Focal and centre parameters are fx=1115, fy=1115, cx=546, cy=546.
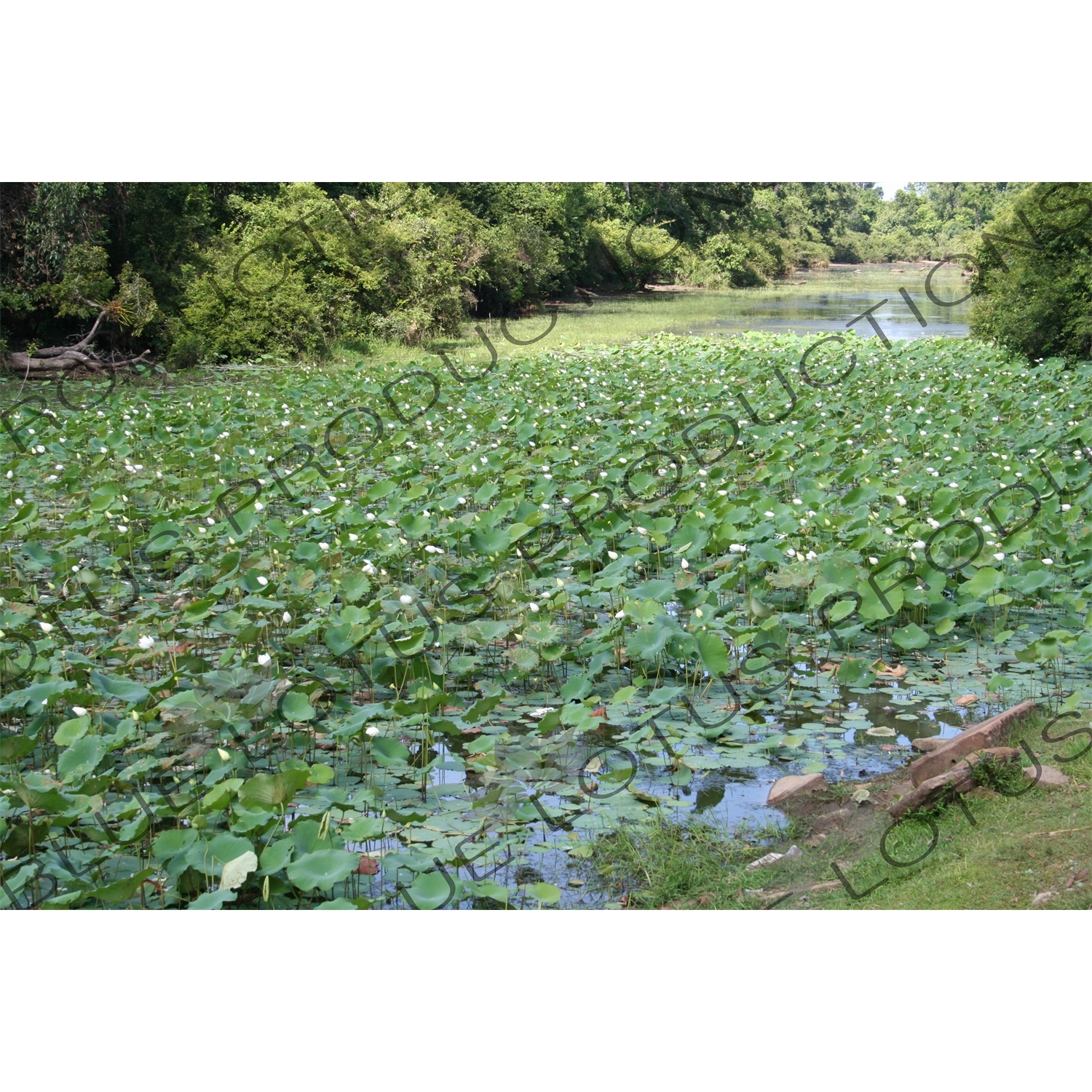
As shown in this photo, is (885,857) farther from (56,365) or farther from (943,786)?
(56,365)

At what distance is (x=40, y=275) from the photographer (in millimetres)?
8680

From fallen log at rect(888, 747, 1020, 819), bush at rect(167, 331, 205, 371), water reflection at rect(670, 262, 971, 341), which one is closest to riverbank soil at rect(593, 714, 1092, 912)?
fallen log at rect(888, 747, 1020, 819)

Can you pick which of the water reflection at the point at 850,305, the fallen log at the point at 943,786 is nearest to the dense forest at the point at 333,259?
the water reflection at the point at 850,305

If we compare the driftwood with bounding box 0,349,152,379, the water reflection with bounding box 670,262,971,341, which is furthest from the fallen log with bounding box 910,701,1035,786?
the water reflection with bounding box 670,262,971,341

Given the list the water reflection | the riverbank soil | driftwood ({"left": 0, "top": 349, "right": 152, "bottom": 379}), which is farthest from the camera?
the water reflection

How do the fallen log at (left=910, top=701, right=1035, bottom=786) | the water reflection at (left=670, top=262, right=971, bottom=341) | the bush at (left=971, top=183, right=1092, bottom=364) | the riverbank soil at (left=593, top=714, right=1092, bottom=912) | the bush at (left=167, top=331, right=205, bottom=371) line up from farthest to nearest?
the water reflection at (left=670, top=262, right=971, bottom=341)
the bush at (left=167, top=331, right=205, bottom=371)
the bush at (left=971, top=183, right=1092, bottom=364)
the fallen log at (left=910, top=701, right=1035, bottom=786)
the riverbank soil at (left=593, top=714, right=1092, bottom=912)

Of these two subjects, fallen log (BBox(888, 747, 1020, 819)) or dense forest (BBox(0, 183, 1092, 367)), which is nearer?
fallen log (BBox(888, 747, 1020, 819))

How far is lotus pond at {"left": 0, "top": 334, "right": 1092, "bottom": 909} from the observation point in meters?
2.18

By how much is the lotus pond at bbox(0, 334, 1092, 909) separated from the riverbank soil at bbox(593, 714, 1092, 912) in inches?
3.4

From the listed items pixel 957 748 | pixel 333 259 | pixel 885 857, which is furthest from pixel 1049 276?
pixel 885 857

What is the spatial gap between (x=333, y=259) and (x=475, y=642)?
29.6 feet

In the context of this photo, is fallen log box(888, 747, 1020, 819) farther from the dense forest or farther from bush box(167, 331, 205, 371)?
bush box(167, 331, 205, 371)

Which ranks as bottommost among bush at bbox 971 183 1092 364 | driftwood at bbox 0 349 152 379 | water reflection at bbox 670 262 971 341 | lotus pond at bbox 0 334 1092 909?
driftwood at bbox 0 349 152 379

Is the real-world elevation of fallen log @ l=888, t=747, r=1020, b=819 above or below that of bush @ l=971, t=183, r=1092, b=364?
below
